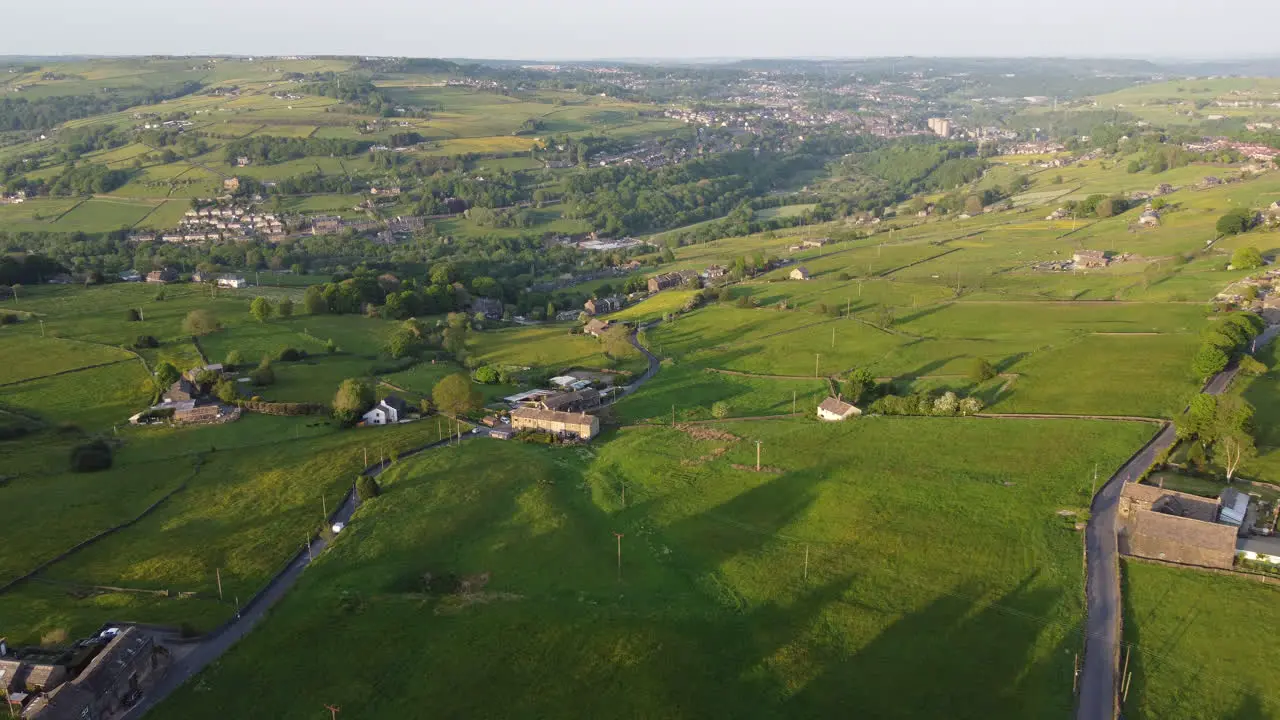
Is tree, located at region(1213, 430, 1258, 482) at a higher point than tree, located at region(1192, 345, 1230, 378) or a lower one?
lower

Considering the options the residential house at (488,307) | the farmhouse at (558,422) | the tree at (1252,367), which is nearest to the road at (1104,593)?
the tree at (1252,367)

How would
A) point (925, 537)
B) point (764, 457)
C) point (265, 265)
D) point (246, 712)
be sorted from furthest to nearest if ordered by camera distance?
point (265, 265) < point (764, 457) < point (925, 537) < point (246, 712)

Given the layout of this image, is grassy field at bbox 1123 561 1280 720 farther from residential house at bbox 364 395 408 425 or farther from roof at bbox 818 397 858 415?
residential house at bbox 364 395 408 425

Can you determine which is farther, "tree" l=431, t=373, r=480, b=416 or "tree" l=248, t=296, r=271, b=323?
"tree" l=248, t=296, r=271, b=323

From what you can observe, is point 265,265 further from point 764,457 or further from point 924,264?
point 764,457

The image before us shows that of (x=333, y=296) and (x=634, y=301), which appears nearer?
(x=333, y=296)

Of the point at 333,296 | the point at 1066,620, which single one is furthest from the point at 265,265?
the point at 1066,620

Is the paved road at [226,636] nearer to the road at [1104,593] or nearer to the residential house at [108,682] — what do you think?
the residential house at [108,682]

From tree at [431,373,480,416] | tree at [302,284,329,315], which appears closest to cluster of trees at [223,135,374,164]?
tree at [302,284,329,315]
